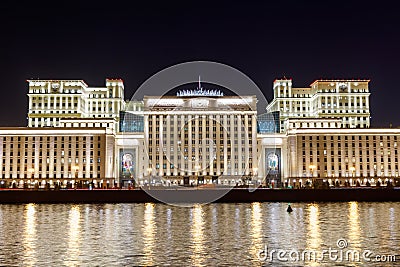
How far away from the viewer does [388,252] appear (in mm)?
33656

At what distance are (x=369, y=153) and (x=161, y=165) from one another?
166 ft

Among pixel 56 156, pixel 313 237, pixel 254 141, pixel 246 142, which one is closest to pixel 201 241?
pixel 313 237

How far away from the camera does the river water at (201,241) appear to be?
31406 millimetres

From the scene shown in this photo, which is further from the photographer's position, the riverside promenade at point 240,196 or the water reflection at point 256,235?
the riverside promenade at point 240,196

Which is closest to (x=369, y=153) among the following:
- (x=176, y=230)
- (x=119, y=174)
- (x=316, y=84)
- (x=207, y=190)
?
(x=316, y=84)

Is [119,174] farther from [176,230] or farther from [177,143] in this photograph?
[176,230]

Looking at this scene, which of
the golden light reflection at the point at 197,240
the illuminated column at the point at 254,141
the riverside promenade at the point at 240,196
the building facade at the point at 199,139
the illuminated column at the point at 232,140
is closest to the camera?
the golden light reflection at the point at 197,240

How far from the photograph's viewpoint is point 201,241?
3922 cm

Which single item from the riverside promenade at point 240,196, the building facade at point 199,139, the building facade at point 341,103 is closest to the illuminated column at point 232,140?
the building facade at point 199,139

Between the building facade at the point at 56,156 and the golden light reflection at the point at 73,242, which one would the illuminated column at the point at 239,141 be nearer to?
the building facade at the point at 56,156

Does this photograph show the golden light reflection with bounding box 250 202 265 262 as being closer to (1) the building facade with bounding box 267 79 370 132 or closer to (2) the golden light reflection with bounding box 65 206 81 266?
(2) the golden light reflection with bounding box 65 206 81 266

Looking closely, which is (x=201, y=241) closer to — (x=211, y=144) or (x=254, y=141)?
(x=254, y=141)

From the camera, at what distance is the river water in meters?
31.4

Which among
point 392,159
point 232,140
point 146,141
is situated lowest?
point 392,159
